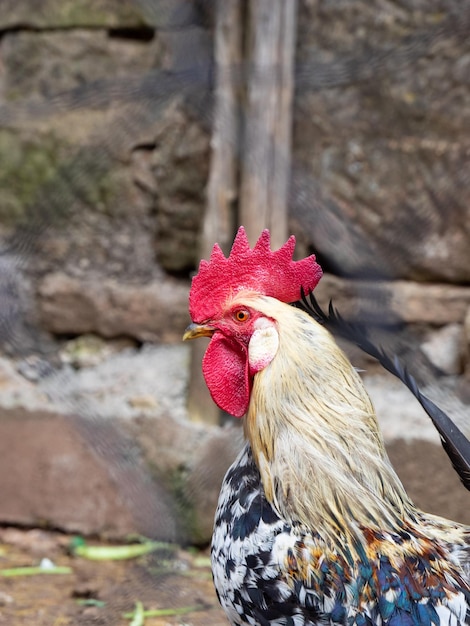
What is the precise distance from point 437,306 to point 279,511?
1.19 m

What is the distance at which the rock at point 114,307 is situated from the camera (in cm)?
244

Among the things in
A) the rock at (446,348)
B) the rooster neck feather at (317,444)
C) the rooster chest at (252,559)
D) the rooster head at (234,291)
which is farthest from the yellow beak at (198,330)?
the rock at (446,348)

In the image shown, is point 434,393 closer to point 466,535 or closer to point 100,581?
point 466,535

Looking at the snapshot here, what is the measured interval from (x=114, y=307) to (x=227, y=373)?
1199 millimetres

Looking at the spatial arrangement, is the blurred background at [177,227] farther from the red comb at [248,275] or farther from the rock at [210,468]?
the red comb at [248,275]

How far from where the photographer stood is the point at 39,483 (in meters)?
2.26

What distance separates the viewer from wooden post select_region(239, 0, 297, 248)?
198cm

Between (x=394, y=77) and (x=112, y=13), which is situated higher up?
(x=112, y=13)

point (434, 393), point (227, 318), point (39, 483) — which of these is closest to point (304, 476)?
point (227, 318)

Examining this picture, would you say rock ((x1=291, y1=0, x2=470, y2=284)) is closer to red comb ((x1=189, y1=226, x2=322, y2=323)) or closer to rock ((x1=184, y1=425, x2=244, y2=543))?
rock ((x1=184, y1=425, x2=244, y2=543))

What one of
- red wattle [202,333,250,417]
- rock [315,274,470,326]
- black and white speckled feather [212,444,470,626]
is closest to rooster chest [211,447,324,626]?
black and white speckled feather [212,444,470,626]

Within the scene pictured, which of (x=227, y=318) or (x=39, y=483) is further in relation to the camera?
(x=39, y=483)

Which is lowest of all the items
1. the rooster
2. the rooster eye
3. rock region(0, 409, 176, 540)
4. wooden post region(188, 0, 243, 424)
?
rock region(0, 409, 176, 540)

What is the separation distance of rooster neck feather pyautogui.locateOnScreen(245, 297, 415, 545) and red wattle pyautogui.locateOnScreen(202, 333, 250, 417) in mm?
63
